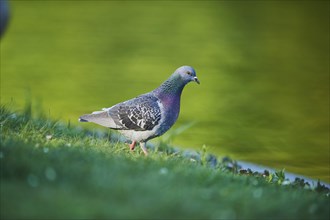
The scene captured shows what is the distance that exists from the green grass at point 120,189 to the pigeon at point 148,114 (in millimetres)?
619

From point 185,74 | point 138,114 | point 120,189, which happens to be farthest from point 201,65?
point 120,189

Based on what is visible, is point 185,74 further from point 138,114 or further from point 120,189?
point 120,189

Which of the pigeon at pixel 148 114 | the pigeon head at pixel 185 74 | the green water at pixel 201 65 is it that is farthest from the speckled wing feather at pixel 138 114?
the green water at pixel 201 65

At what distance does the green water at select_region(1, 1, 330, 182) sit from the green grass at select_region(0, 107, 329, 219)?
8.84ft

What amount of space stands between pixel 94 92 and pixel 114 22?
968 centimetres

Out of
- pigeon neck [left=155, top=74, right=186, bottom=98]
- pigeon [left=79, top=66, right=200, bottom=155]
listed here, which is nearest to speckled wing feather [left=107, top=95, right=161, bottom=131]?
pigeon [left=79, top=66, right=200, bottom=155]

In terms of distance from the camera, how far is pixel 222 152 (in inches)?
495

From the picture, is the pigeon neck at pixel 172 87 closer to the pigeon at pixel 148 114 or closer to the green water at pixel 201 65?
the pigeon at pixel 148 114

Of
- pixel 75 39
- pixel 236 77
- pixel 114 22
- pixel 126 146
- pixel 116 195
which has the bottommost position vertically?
pixel 116 195

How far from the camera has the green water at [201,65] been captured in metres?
13.7

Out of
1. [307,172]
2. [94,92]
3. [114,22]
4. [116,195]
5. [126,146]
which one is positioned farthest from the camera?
[114,22]

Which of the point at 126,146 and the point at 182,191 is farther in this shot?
the point at 126,146

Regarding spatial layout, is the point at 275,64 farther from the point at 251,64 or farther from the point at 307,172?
the point at 307,172

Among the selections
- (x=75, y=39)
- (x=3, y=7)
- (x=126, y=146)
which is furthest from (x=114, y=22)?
(x=3, y=7)
